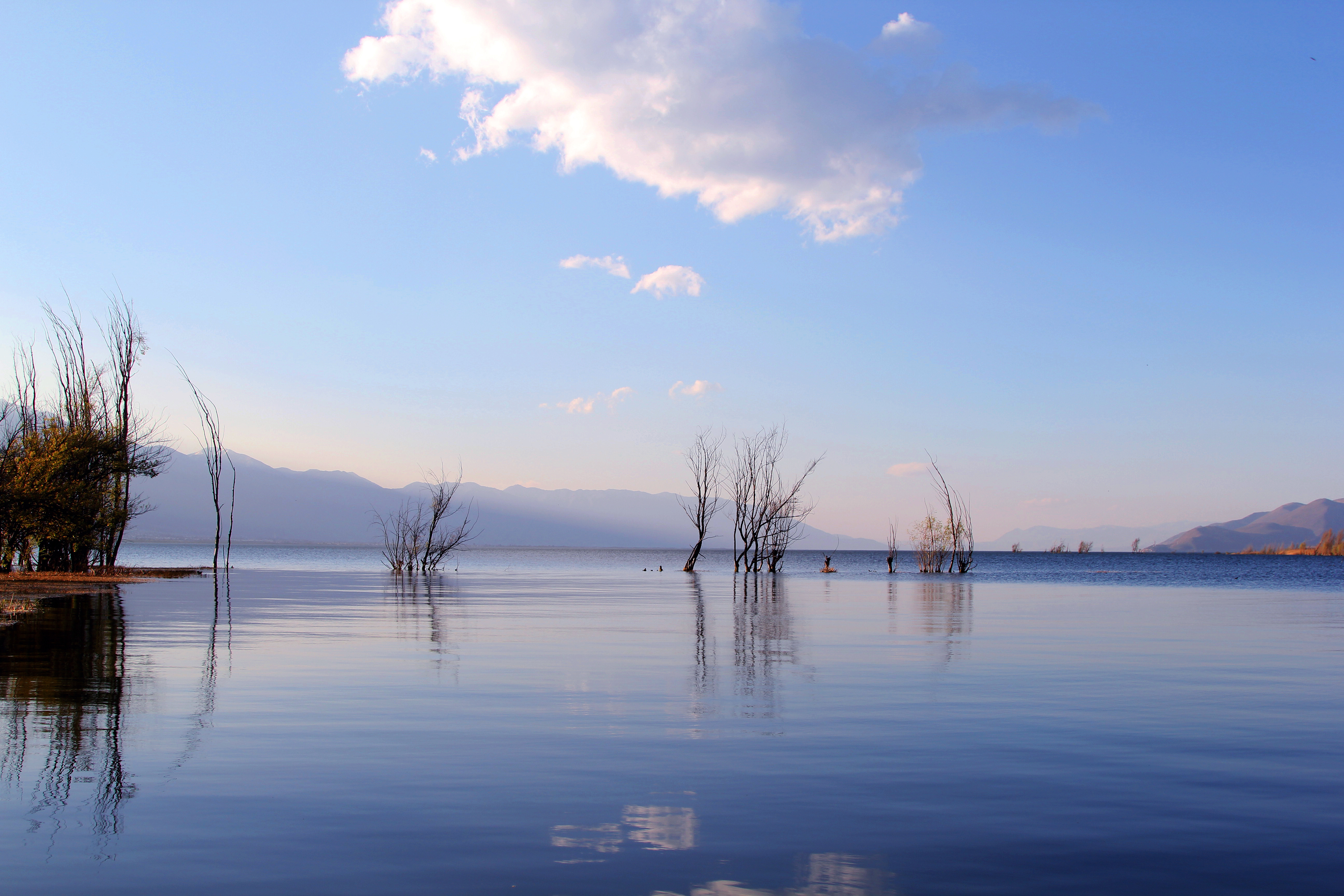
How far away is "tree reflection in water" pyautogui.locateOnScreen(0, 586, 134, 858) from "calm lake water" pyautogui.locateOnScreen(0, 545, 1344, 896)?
0.12 feet

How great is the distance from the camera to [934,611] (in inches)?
904

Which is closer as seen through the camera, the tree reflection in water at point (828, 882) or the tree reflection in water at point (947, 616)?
the tree reflection in water at point (828, 882)

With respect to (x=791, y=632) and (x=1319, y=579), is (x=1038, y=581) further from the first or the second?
(x=791, y=632)

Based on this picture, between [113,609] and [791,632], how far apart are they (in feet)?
46.2

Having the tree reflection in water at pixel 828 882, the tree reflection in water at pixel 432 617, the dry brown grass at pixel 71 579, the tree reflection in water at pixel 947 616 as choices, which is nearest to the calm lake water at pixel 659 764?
the tree reflection in water at pixel 828 882

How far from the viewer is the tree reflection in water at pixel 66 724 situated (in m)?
4.91

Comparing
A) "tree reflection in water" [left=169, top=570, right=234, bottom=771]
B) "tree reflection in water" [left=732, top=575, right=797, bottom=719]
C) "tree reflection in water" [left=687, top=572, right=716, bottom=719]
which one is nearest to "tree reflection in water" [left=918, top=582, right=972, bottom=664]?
"tree reflection in water" [left=732, top=575, right=797, bottom=719]

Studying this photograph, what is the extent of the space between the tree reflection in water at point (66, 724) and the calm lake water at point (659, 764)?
4 cm

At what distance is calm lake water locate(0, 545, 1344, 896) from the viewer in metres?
4.14

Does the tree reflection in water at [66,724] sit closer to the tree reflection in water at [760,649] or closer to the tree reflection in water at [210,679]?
the tree reflection in water at [210,679]

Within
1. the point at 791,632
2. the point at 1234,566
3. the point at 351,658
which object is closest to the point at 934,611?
the point at 791,632

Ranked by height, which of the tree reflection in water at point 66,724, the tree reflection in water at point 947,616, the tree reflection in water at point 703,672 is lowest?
the tree reflection in water at point 947,616

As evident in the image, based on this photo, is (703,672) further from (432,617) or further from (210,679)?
(432,617)

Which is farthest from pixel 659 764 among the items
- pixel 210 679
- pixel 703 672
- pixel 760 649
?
pixel 760 649
